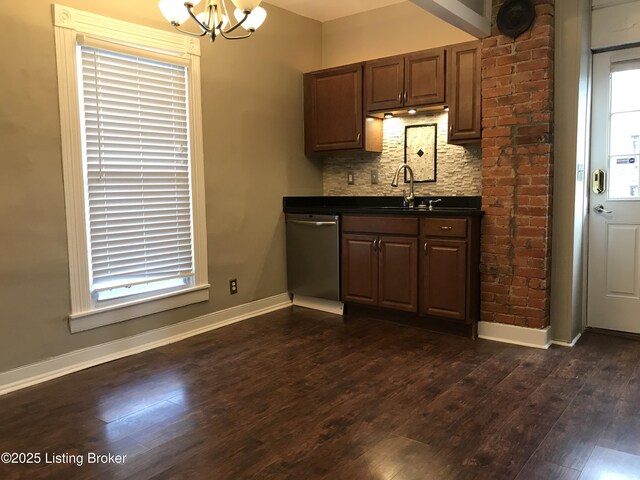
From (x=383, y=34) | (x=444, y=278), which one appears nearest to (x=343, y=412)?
(x=444, y=278)

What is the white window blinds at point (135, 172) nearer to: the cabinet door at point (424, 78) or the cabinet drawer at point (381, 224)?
the cabinet drawer at point (381, 224)

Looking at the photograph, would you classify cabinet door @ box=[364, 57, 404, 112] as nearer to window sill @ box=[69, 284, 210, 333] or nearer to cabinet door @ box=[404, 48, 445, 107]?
cabinet door @ box=[404, 48, 445, 107]

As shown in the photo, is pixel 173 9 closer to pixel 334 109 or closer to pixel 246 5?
pixel 246 5

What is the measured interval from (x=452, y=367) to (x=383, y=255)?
1.16m

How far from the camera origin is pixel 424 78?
156 inches

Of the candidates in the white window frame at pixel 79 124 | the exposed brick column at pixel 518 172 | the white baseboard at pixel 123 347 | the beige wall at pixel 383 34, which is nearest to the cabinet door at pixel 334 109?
the beige wall at pixel 383 34

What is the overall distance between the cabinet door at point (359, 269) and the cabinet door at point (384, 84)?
112 cm

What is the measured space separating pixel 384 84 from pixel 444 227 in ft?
4.53

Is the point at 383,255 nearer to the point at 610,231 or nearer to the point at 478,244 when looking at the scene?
the point at 478,244

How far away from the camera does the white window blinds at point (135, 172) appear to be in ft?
10.4

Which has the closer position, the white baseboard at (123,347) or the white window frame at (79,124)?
the white baseboard at (123,347)

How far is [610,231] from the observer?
144 inches

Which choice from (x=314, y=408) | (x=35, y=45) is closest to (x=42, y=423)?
(x=314, y=408)

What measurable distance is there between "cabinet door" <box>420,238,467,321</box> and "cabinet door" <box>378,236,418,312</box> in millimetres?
74
